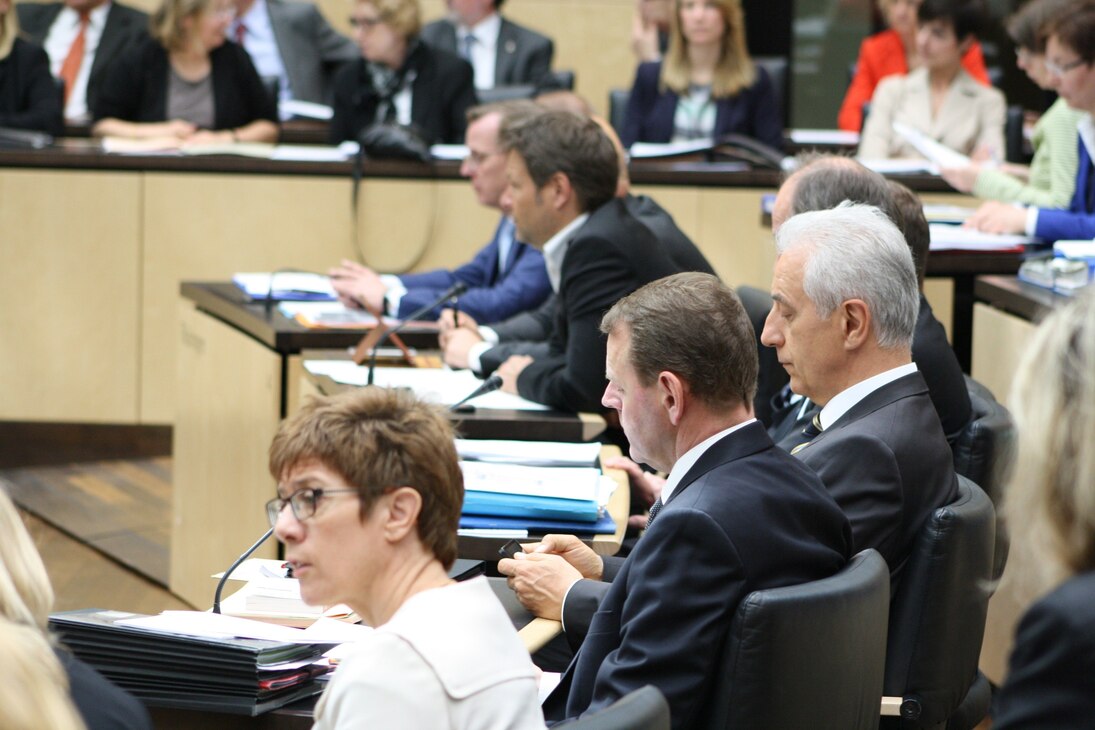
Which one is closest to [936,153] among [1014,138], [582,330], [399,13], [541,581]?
[1014,138]

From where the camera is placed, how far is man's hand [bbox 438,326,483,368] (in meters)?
3.64

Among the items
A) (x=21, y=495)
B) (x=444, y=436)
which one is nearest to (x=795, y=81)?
(x=21, y=495)

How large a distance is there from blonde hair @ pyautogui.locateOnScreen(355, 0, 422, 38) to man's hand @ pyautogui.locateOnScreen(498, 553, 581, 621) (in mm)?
4249

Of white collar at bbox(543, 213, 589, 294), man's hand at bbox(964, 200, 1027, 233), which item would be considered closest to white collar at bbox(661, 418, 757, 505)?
white collar at bbox(543, 213, 589, 294)

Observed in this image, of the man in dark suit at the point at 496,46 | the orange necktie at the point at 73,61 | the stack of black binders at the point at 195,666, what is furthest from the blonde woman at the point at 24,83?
the stack of black binders at the point at 195,666

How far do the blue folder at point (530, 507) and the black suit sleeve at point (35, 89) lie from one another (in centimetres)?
422

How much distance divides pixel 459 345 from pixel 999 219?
63.9 inches

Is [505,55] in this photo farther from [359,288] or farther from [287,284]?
[359,288]

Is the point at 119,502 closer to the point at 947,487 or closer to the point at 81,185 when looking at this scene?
the point at 81,185

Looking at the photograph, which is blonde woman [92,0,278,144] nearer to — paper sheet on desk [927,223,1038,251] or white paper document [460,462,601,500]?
paper sheet on desk [927,223,1038,251]

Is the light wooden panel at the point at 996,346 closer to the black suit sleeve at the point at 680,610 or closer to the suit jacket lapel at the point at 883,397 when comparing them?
the suit jacket lapel at the point at 883,397

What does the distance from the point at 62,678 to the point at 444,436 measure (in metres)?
0.55

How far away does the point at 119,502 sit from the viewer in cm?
520

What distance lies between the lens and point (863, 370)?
2408 mm
